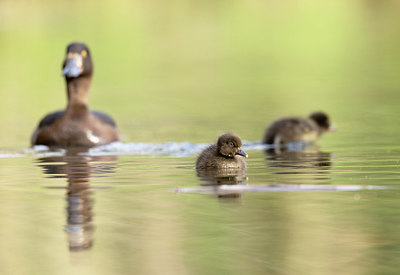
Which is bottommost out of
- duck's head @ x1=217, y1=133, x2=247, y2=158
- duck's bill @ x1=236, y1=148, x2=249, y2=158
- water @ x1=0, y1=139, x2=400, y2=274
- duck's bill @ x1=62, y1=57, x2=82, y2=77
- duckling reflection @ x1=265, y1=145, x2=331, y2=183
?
water @ x1=0, y1=139, x2=400, y2=274

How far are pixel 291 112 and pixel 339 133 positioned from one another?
369 centimetres

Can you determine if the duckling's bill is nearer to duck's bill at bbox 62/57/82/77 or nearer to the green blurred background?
duck's bill at bbox 62/57/82/77

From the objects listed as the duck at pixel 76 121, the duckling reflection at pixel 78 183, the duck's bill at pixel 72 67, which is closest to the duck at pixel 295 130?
the duck at pixel 76 121

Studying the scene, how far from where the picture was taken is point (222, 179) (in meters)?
9.28

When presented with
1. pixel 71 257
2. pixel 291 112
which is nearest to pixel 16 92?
pixel 291 112

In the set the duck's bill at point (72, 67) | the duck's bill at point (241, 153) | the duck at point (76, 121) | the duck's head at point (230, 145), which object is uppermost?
the duck's bill at point (72, 67)

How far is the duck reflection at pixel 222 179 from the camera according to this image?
325 inches

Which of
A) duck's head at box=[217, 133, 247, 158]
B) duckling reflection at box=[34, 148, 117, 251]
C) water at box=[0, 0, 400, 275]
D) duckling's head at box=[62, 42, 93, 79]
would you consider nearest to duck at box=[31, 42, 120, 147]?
duckling's head at box=[62, 42, 93, 79]

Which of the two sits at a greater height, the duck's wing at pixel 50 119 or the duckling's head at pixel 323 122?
the duck's wing at pixel 50 119

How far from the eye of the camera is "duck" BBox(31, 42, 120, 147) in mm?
13305

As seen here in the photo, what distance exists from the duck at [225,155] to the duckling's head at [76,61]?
436 centimetres

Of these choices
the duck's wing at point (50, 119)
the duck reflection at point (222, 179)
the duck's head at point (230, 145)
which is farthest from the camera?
the duck's wing at point (50, 119)

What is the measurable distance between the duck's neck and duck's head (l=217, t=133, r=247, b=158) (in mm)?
4302

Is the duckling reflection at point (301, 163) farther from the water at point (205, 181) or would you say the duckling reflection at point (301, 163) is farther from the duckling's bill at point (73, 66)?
the duckling's bill at point (73, 66)
